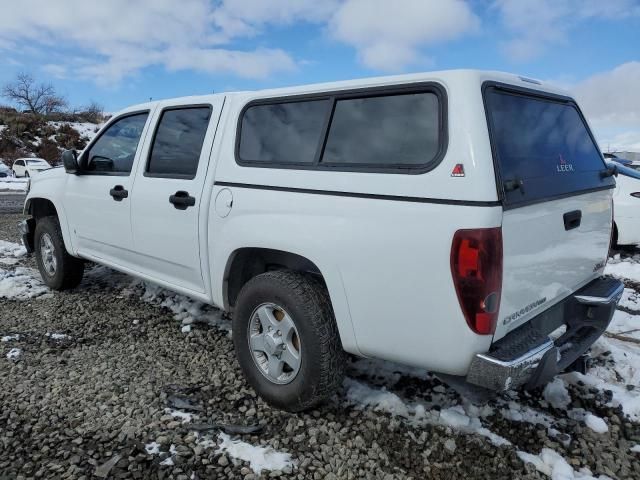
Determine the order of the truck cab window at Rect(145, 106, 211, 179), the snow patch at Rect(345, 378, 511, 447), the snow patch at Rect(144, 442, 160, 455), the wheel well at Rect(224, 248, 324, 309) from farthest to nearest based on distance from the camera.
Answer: the truck cab window at Rect(145, 106, 211, 179), the wheel well at Rect(224, 248, 324, 309), the snow patch at Rect(345, 378, 511, 447), the snow patch at Rect(144, 442, 160, 455)

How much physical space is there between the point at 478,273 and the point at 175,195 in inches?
85.6

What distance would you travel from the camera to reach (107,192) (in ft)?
13.5

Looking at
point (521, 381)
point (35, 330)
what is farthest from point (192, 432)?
point (35, 330)

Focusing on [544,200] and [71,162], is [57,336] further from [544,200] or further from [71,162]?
[544,200]

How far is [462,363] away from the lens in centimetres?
223

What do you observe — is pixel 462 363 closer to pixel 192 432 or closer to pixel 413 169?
pixel 413 169

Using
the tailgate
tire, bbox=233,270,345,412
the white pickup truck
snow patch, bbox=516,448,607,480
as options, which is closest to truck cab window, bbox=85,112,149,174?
Answer: the white pickup truck

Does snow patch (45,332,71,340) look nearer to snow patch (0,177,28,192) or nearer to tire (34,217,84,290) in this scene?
tire (34,217,84,290)

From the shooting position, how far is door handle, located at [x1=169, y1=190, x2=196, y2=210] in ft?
10.8

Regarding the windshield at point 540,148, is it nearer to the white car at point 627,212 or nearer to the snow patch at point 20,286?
the white car at point 627,212

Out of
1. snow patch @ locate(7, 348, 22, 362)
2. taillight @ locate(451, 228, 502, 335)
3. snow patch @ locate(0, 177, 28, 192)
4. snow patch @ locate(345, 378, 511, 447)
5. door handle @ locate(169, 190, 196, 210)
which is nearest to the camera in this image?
taillight @ locate(451, 228, 502, 335)

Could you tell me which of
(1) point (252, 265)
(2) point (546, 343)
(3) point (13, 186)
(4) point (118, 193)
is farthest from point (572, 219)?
(3) point (13, 186)

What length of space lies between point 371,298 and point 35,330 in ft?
10.6

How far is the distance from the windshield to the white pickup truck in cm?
1
